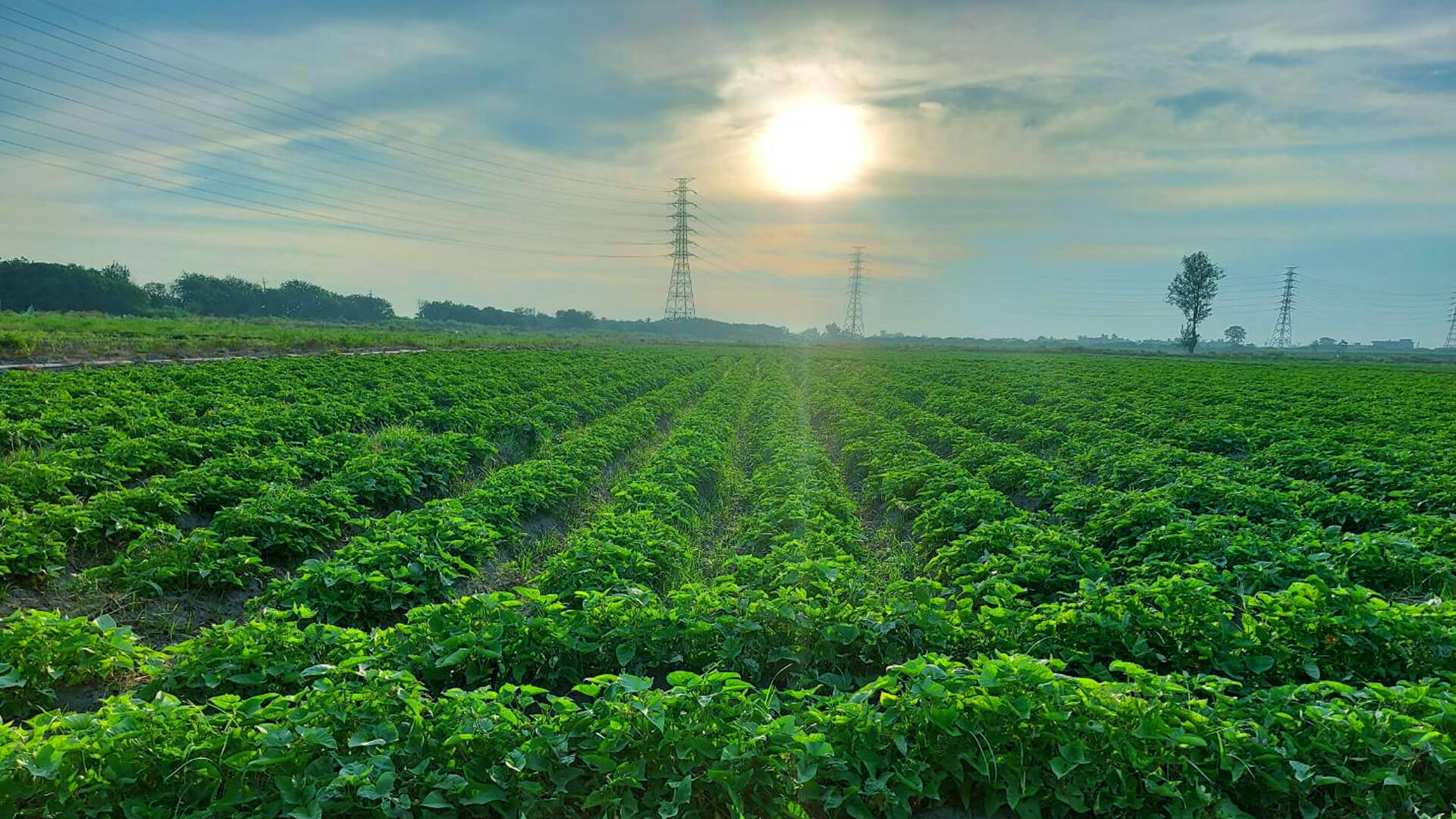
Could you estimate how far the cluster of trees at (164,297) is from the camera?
258 feet

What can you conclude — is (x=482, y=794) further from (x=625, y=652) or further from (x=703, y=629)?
(x=703, y=629)

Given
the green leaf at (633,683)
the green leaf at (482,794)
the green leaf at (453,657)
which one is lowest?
the green leaf at (482,794)

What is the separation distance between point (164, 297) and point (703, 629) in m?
118

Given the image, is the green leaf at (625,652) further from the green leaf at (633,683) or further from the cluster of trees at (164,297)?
the cluster of trees at (164,297)

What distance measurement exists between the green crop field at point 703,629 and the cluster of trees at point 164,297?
8699 cm

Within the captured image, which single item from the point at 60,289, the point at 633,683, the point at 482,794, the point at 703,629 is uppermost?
the point at 60,289

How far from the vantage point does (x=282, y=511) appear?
8.88 meters

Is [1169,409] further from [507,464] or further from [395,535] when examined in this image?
[395,535]

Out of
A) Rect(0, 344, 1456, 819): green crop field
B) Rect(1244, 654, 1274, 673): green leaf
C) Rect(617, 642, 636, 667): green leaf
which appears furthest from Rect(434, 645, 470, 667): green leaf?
Rect(1244, 654, 1274, 673): green leaf

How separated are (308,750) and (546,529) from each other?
746cm

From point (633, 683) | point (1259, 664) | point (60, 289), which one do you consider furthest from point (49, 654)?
point (60, 289)

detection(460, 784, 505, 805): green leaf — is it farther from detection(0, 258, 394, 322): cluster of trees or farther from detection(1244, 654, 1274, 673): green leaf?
detection(0, 258, 394, 322): cluster of trees

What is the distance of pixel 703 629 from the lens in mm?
5598

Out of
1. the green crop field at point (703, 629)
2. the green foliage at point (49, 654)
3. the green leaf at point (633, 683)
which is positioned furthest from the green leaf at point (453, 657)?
the green foliage at point (49, 654)
